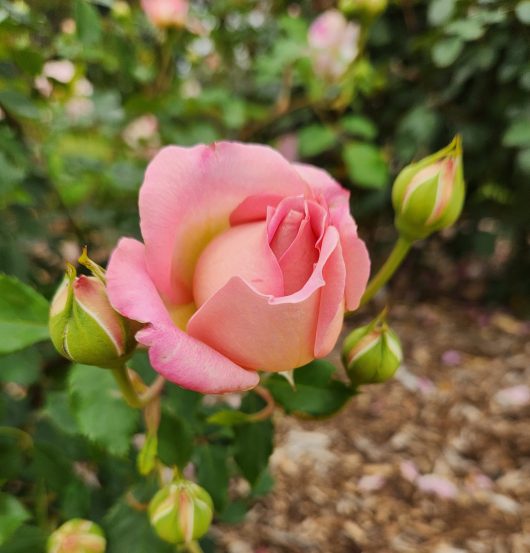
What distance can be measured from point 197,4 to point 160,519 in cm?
183

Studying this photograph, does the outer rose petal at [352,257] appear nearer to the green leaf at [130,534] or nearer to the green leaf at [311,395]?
the green leaf at [311,395]

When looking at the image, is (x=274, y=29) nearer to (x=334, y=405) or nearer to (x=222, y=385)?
(x=334, y=405)

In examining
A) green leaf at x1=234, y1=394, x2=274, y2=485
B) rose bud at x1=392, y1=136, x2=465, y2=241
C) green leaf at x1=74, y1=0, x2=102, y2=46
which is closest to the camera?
rose bud at x1=392, y1=136, x2=465, y2=241

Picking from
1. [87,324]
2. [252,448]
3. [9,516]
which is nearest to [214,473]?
[252,448]

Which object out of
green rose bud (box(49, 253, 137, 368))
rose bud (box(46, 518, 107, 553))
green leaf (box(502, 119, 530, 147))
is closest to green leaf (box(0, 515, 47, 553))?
rose bud (box(46, 518, 107, 553))

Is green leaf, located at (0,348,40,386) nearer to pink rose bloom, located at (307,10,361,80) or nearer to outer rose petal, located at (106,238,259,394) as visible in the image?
outer rose petal, located at (106,238,259,394)

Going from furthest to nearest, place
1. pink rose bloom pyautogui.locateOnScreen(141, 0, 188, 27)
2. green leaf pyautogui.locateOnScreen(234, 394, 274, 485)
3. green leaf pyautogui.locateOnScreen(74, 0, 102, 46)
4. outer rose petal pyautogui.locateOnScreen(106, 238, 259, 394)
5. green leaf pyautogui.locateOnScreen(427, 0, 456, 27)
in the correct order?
pink rose bloom pyautogui.locateOnScreen(141, 0, 188, 27) < green leaf pyautogui.locateOnScreen(427, 0, 456, 27) < green leaf pyautogui.locateOnScreen(74, 0, 102, 46) < green leaf pyautogui.locateOnScreen(234, 394, 274, 485) < outer rose petal pyautogui.locateOnScreen(106, 238, 259, 394)

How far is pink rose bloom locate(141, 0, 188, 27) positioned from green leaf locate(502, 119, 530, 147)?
732 mm

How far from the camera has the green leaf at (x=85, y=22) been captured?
2.35 ft

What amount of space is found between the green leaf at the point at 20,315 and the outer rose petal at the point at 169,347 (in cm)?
17

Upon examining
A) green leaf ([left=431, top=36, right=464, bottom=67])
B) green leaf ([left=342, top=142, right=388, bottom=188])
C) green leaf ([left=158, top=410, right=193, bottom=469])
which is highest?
green leaf ([left=431, top=36, right=464, bottom=67])

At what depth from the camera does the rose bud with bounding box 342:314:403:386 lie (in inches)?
20.3

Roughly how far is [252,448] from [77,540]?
0.60 ft

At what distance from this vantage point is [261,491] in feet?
2.90
